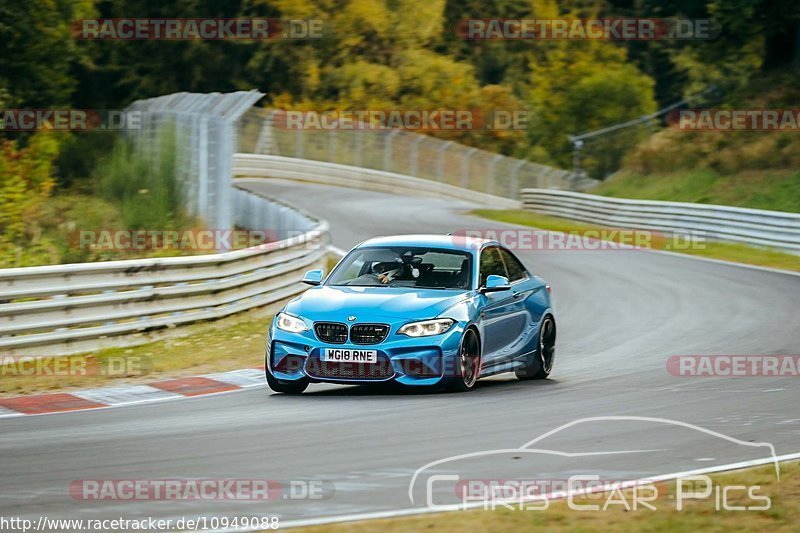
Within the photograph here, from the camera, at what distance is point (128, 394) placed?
12.3 meters

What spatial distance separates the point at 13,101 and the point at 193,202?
102ft

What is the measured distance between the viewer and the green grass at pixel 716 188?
37344mm

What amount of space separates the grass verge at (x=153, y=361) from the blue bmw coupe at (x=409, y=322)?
2.08m

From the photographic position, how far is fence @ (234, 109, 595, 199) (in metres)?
52.7

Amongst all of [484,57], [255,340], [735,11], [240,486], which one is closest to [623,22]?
[484,57]

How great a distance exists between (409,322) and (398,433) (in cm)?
226

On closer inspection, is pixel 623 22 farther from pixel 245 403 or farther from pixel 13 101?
pixel 245 403
